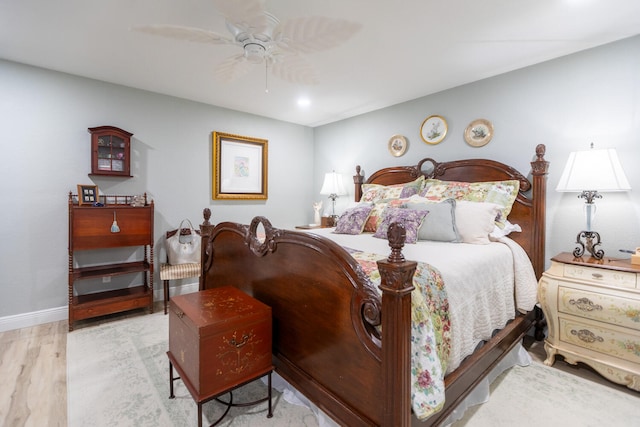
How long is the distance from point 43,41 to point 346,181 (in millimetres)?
3424

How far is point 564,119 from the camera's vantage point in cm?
256

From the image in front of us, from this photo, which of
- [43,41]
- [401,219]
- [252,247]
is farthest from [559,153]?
[43,41]

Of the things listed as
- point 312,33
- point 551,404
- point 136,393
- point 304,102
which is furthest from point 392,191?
point 136,393

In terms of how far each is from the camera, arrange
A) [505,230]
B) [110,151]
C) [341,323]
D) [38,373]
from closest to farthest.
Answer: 1. [341,323]
2. [38,373]
3. [505,230]
4. [110,151]

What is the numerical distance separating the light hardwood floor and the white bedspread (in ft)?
2.19

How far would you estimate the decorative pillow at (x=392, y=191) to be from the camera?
10.7 ft

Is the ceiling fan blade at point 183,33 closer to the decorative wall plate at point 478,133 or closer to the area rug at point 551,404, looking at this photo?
the decorative wall plate at point 478,133

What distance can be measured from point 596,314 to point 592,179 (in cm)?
92

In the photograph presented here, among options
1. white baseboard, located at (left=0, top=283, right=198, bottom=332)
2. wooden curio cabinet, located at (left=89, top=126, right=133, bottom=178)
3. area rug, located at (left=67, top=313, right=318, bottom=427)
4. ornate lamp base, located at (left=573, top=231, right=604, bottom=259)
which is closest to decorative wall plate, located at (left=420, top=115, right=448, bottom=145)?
ornate lamp base, located at (left=573, top=231, right=604, bottom=259)

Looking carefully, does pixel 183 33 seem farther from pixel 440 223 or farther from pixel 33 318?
pixel 33 318

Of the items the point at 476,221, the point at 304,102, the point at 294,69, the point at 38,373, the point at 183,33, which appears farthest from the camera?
the point at 304,102

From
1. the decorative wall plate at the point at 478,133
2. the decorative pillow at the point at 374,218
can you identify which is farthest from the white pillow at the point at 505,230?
the decorative pillow at the point at 374,218

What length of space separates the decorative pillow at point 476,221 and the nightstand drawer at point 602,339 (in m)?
0.78

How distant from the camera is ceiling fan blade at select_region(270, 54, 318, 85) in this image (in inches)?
83.1
